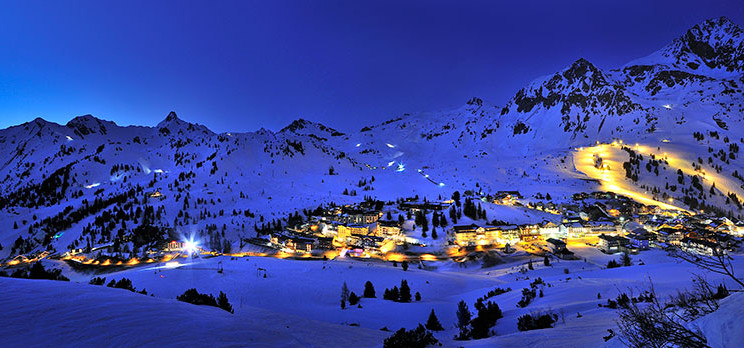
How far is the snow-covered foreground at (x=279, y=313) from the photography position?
6852mm

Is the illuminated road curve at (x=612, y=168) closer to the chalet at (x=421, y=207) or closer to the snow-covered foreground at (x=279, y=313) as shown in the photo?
the chalet at (x=421, y=207)

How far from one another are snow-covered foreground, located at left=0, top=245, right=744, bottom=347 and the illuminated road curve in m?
83.1

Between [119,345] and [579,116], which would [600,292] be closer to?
[119,345]

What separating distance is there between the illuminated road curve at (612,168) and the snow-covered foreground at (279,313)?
83.1 metres

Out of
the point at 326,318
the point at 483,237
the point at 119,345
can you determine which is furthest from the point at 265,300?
the point at 483,237

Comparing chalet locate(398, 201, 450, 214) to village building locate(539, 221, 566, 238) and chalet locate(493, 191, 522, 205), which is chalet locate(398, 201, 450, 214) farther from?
village building locate(539, 221, 566, 238)

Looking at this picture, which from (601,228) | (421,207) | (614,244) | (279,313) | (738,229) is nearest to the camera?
(279,313)

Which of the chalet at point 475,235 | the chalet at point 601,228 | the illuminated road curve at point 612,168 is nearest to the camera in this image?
the chalet at point 475,235

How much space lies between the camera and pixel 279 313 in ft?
46.0

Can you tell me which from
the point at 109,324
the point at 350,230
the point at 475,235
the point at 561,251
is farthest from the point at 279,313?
the point at 350,230

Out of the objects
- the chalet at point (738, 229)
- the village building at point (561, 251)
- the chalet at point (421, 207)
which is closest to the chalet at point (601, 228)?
the village building at point (561, 251)

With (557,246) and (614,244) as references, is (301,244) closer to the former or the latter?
(557,246)

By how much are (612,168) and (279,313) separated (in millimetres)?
132874

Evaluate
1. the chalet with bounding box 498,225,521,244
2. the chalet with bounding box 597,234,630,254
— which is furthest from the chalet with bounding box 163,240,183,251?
the chalet with bounding box 597,234,630,254
